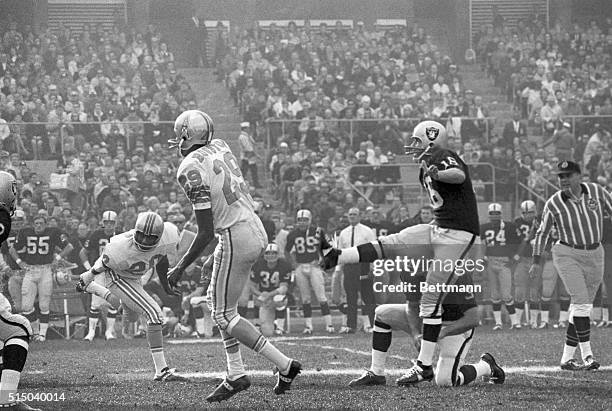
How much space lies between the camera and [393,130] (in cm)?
1827

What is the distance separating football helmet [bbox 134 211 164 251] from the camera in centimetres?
895

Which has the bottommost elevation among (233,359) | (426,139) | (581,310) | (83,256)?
A: (83,256)

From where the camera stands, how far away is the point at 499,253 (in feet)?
50.4

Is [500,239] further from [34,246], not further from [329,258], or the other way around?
[329,258]

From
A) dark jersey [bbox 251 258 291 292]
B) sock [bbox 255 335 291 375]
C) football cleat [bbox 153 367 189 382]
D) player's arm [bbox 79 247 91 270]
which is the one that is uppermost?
sock [bbox 255 335 291 375]

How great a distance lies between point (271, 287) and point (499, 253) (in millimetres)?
3392

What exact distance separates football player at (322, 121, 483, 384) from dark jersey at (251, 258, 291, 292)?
7776mm

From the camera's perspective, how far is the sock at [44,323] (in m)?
14.5

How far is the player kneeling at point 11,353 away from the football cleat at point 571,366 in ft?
14.8

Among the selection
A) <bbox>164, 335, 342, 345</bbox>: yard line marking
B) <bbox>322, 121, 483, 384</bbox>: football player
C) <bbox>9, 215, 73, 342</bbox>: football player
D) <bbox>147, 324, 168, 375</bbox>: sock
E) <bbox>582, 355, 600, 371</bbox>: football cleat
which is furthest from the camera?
<bbox>9, 215, 73, 342</bbox>: football player

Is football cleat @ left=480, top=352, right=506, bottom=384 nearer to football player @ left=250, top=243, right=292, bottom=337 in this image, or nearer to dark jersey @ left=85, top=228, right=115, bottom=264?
football player @ left=250, top=243, right=292, bottom=337

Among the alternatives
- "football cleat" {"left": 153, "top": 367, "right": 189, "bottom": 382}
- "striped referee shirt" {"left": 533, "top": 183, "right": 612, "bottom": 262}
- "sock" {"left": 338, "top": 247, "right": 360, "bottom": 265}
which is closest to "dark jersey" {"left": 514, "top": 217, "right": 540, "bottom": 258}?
"striped referee shirt" {"left": 533, "top": 183, "right": 612, "bottom": 262}

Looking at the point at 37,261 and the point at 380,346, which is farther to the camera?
the point at 37,261

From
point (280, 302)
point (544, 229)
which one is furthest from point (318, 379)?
point (280, 302)
